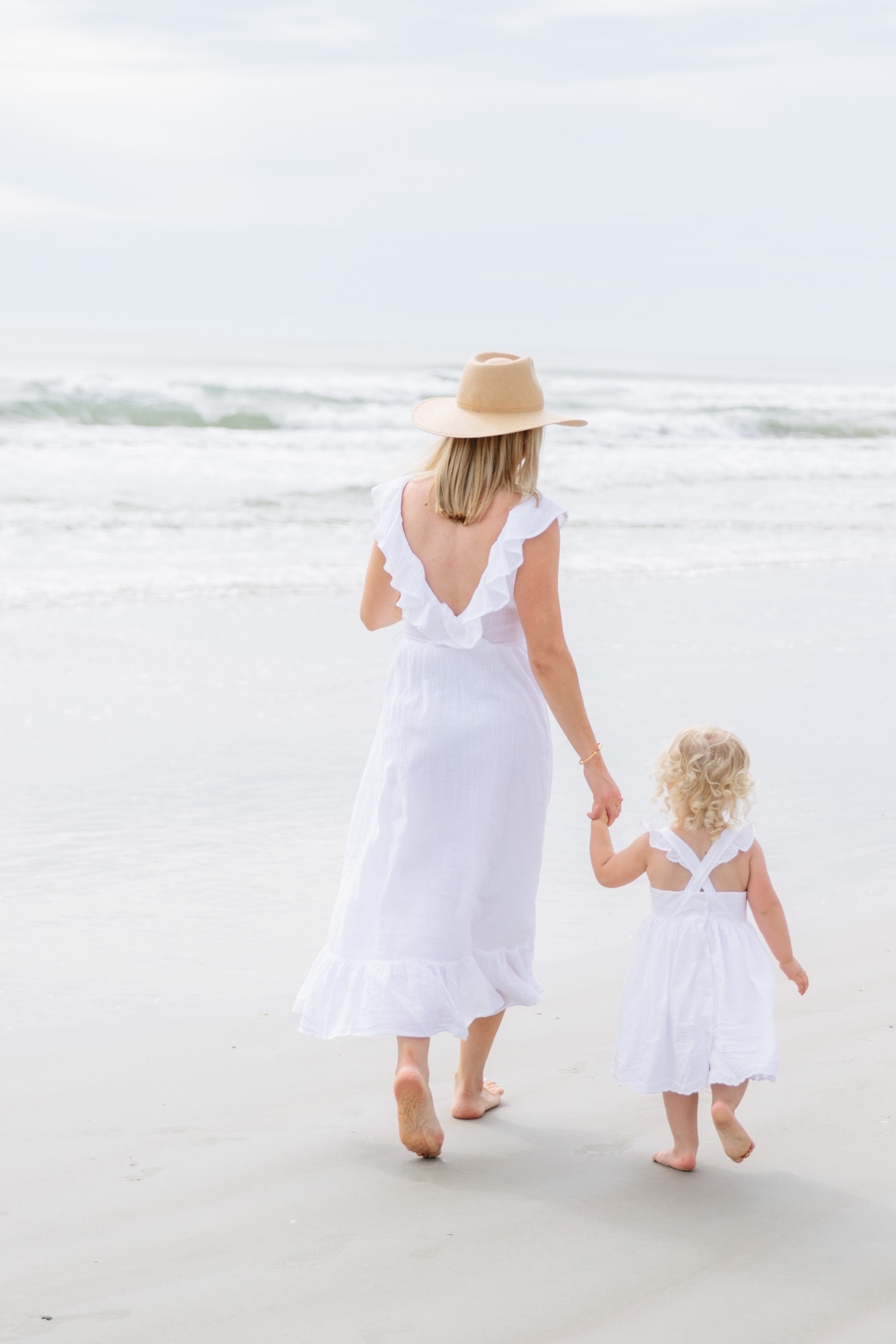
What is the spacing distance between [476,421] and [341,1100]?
59.1 inches

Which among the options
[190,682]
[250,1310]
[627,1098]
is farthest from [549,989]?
[190,682]

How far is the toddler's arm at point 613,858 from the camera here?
270cm

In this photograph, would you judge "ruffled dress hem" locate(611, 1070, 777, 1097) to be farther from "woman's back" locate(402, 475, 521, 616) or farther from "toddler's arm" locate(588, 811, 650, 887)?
"woman's back" locate(402, 475, 521, 616)

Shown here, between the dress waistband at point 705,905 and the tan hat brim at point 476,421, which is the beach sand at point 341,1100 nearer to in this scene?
the dress waistband at point 705,905

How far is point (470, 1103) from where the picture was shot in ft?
9.53

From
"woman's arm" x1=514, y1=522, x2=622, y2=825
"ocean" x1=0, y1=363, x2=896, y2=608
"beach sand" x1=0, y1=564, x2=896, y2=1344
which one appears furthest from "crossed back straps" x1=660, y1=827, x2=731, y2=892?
"ocean" x1=0, y1=363, x2=896, y2=608

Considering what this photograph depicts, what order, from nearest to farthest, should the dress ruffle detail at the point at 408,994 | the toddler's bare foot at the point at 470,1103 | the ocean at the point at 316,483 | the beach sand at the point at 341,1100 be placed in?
the beach sand at the point at 341,1100
the dress ruffle detail at the point at 408,994
the toddler's bare foot at the point at 470,1103
the ocean at the point at 316,483

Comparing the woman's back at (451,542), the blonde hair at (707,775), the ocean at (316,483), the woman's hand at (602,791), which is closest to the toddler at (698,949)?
the blonde hair at (707,775)

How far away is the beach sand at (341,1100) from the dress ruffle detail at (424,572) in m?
1.06

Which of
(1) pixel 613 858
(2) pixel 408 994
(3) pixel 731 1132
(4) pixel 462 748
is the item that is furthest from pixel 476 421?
(3) pixel 731 1132

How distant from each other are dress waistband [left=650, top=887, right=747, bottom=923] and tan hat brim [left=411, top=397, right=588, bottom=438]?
99 cm

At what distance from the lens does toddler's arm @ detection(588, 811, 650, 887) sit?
2.70 m

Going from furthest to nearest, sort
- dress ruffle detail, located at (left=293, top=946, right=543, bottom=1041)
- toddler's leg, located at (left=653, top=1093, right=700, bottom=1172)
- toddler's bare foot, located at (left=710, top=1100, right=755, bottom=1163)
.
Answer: dress ruffle detail, located at (left=293, top=946, right=543, bottom=1041) < toddler's leg, located at (left=653, top=1093, right=700, bottom=1172) < toddler's bare foot, located at (left=710, top=1100, right=755, bottom=1163)

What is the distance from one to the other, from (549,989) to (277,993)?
28.0 inches
